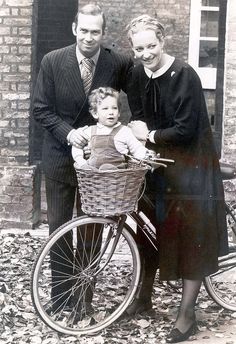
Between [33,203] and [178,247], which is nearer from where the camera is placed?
[178,247]

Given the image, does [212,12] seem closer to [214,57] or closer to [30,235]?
[214,57]

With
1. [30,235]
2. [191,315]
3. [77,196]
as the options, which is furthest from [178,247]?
[30,235]

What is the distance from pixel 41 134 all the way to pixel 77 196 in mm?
5187

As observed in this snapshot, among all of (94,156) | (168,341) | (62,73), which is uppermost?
(62,73)

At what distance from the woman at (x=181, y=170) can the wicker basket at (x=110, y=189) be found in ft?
0.98

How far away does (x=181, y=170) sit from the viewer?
13.2ft

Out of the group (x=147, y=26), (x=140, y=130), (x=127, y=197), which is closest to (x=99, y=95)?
(x=140, y=130)

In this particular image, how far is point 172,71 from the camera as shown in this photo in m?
3.90

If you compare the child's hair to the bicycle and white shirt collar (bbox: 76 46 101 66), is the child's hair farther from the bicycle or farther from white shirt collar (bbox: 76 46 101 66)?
the bicycle

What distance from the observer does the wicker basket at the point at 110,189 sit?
369 cm

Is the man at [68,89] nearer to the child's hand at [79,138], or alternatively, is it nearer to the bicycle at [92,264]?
the child's hand at [79,138]

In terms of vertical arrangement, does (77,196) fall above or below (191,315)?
above

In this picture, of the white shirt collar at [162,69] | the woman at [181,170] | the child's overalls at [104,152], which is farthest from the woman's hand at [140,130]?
the white shirt collar at [162,69]

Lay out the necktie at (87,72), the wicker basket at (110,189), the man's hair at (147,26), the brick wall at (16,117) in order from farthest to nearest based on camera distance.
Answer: the brick wall at (16,117), the necktie at (87,72), the man's hair at (147,26), the wicker basket at (110,189)
